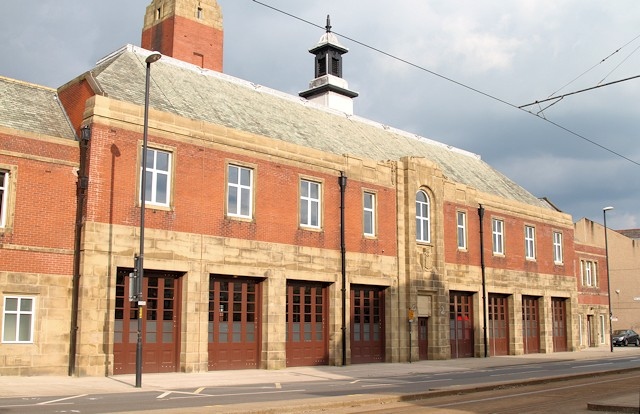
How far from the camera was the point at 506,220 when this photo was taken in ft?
138

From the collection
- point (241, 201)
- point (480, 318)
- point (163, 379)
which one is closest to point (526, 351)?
point (480, 318)

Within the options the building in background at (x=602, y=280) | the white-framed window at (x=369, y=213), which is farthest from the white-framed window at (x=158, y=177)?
the building in background at (x=602, y=280)

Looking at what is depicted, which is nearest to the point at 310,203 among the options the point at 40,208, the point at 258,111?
the point at 258,111

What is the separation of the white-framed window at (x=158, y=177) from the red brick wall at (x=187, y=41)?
13.0 metres

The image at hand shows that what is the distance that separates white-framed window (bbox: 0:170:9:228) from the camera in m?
22.4

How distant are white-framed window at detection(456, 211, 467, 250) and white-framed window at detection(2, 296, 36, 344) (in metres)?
22.9

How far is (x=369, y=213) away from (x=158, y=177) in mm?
11382

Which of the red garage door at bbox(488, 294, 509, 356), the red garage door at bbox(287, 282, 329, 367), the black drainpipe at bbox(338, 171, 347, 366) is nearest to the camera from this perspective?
the red garage door at bbox(287, 282, 329, 367)

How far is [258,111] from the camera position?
109 feet

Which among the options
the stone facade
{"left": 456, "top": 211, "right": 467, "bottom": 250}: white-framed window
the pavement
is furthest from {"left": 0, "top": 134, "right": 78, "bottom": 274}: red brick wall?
{"left": 456, "top": 211, "right": 467, "bottom": 250}: white-framed window

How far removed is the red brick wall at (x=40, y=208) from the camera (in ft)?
73.8

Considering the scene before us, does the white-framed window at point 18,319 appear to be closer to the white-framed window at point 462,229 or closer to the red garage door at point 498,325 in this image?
the white-framed window at point 462,229

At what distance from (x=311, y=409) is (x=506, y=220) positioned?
1170 inches

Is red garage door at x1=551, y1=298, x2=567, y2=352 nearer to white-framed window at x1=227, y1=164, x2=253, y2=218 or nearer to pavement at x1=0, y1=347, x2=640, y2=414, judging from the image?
pavement at x1=0, y1=347, x2=640, y2=414
